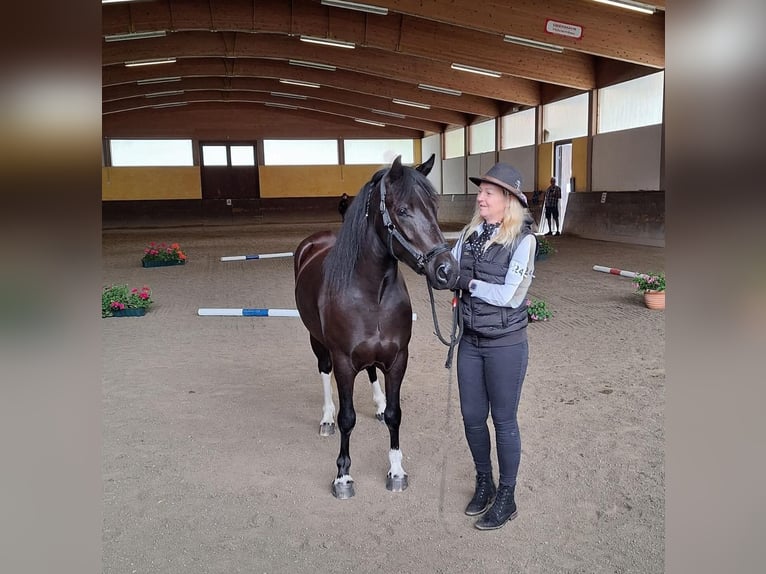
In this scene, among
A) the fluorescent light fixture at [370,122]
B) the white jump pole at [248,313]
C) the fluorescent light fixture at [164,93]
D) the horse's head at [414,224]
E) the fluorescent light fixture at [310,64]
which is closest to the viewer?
the horse's head at [414,224]

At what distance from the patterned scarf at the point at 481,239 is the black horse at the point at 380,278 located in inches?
6.6

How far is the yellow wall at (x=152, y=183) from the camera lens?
845 inches

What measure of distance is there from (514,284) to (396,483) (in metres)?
1.16

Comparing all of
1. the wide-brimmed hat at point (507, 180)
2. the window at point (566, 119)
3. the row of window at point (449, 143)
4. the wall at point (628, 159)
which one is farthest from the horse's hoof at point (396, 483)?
the window at point (566, 119)

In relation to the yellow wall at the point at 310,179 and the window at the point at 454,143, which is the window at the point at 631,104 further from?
the yellow wall at the point at 310,179

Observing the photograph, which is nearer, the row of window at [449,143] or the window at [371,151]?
the row of window at [449,143]

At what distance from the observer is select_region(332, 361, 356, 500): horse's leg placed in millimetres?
2566

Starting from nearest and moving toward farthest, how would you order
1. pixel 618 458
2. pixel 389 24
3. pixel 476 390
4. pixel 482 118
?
pixel 476 390
pixel 618 458
pixel 389 24
pixel 482 118

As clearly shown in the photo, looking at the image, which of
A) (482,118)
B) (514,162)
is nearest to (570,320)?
(514,162)

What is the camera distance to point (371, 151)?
80.3ft

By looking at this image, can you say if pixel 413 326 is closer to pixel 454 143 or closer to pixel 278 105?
pixel 278 105

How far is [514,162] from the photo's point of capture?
18375 mm
